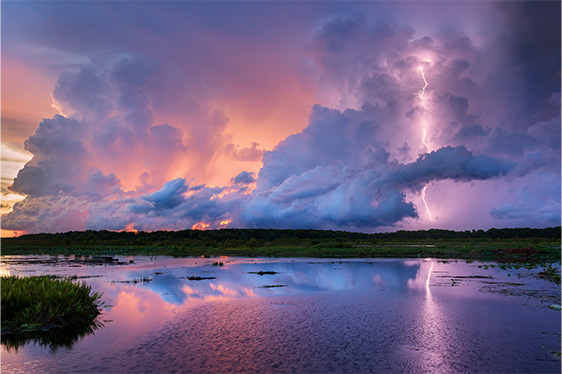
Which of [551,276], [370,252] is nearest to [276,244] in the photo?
[370,252]

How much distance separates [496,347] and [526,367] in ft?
7.50

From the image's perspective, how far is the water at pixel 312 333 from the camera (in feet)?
44.3

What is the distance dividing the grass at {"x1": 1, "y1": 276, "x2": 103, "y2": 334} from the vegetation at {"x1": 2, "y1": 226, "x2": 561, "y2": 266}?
209 feet

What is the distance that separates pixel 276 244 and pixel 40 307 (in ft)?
351

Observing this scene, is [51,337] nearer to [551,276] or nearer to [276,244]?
[551,276]

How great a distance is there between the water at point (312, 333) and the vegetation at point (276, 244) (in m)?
52.3

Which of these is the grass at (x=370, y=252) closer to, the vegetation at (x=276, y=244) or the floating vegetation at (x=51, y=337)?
the vegetation at (x=276, y=244)

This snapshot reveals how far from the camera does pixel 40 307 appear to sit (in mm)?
18734

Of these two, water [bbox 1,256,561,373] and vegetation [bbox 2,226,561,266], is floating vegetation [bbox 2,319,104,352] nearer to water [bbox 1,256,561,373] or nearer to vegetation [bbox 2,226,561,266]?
water [bbox 1,256,561,373]

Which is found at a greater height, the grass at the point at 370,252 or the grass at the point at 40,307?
the grass at the point at 40,307

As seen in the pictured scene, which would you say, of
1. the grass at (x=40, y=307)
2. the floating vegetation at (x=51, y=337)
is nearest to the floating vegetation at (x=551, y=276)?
the floating vegetation at (x=51, y=337)

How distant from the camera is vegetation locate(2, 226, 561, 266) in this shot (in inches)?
3413

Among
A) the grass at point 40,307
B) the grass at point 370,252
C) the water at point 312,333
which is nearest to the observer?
the water at point 312,333

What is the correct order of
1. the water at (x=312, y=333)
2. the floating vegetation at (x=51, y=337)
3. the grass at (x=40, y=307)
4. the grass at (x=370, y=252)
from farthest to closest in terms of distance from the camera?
the grass at (x=370, y=252), the grass at (x=40, y=307), the floating vegetation at (x=51, y=337), the water at (x=312, y=333)
